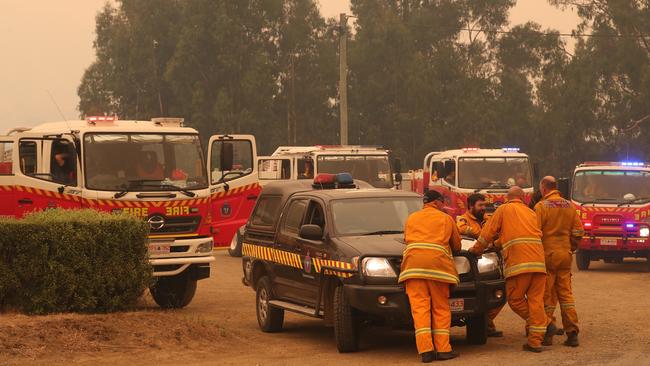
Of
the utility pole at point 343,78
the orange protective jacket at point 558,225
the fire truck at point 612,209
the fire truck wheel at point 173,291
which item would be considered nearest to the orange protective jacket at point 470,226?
the orange protective jacket at point 558,225

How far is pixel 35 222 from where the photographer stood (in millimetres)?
14094

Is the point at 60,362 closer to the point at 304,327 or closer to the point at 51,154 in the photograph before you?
the point at 304,327

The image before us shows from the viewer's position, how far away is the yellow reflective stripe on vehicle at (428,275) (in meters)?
11.5

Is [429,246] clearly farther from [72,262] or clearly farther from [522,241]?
[72,262]

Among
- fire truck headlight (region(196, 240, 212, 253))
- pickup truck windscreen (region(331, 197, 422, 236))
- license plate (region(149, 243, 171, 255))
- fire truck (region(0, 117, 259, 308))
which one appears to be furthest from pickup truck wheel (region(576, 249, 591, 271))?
pickup truck windscreen (region(331, 197, 422, 236))

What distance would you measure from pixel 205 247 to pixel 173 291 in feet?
3.70

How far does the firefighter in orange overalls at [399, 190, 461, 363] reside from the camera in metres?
11.5

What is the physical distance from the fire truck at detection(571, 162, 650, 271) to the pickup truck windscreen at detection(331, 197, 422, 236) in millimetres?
10667

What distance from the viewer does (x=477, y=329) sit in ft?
41.8

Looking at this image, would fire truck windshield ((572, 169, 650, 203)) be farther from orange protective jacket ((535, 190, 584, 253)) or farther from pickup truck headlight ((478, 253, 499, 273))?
pickup truck headlight ((478, 253, 499, 273))

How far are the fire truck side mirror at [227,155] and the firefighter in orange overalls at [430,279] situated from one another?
5.74 metres

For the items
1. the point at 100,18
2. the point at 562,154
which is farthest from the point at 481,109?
the point at 100,18

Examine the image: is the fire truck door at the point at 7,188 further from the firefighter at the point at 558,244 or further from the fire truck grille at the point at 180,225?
the firefighter at the point at 558,244

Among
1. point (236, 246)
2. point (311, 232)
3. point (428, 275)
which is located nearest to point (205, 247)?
point (311, 232)
